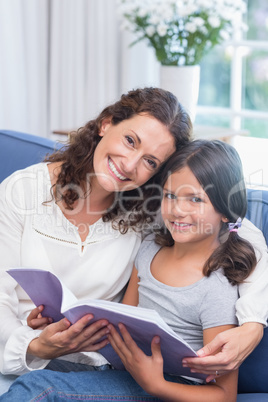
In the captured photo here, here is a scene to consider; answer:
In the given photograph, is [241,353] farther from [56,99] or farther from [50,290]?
[56,99]

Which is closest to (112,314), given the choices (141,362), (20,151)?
(141,362)

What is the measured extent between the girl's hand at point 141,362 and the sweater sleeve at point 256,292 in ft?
0.66

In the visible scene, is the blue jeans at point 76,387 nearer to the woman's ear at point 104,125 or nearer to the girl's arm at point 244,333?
the girl's arm at point 244,333

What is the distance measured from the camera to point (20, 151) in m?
2.07

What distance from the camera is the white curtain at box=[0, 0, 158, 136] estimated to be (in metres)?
3.37

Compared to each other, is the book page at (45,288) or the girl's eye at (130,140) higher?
the girl's eye at (130,140)

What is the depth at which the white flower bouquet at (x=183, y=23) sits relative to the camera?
9.10ft

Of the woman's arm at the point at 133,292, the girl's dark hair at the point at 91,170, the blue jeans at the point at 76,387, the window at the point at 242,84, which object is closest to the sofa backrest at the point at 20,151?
the girl's dark hair at the point at 91,170

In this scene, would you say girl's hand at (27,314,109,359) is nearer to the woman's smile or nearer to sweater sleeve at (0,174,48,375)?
sweater sleeve at (0,174,48,375)

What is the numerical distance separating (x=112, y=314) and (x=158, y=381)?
0.65 feet

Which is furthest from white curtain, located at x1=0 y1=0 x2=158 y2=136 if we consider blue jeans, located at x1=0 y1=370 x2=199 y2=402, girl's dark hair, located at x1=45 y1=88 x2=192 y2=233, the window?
blue jeans, located at x1=0 y1=370 x2=199 y2=402

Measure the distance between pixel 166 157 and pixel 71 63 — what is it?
2.12m

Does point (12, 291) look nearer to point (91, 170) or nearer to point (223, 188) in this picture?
point (91, 170)

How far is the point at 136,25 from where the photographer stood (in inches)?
123
